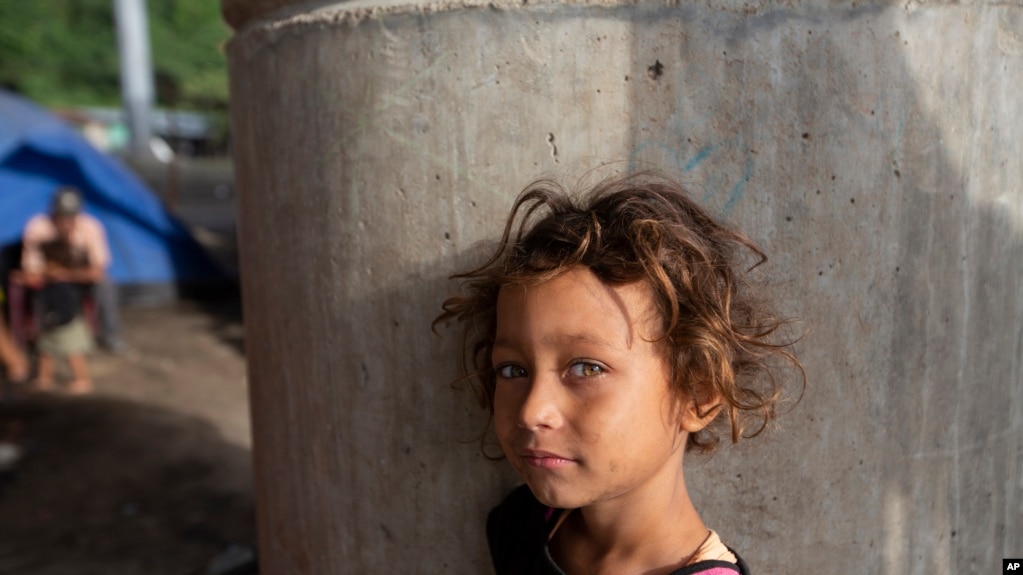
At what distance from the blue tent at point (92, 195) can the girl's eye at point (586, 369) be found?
25.7ft

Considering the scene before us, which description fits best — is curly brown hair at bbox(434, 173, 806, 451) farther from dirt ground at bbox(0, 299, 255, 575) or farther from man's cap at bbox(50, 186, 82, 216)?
man's cap at bbox(50, 186, 82, 216)

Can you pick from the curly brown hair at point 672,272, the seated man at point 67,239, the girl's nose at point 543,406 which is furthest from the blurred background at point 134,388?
the girl's nose at point 543,406

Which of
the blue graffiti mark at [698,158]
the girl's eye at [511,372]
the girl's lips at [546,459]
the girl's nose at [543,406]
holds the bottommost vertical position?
the girl's lips at [546,459]

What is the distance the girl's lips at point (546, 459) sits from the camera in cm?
117

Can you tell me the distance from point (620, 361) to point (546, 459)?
18 cm

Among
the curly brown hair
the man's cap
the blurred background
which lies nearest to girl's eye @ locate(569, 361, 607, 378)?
the curly brown hair

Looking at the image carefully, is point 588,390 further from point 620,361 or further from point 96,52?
point 96,52

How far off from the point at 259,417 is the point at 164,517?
2.47 m

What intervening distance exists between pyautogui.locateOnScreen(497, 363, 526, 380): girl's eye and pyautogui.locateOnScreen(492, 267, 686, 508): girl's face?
0.11ft

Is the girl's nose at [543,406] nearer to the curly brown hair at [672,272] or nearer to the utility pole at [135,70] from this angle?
the curly brown hair at [672,272]

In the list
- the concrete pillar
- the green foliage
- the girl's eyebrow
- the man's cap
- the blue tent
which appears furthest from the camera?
the green foliage

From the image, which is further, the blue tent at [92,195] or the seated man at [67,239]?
the blue tent at [92,195]

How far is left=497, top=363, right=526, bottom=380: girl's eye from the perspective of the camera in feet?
4.09

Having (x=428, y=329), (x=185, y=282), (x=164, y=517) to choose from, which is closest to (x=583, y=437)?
(x=428, y=329)
